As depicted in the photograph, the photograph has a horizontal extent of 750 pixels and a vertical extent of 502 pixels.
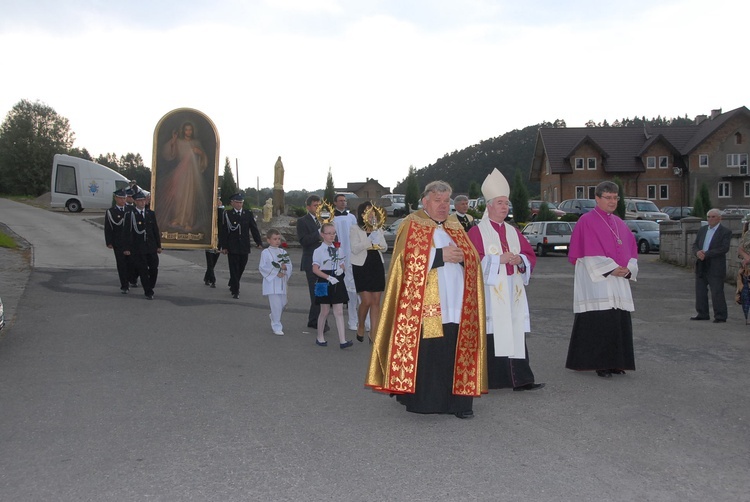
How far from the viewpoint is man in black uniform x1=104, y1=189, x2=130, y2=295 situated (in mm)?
13555

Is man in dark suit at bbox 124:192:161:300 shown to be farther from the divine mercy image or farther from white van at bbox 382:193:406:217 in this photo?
white van at bbox 382:193:406:217

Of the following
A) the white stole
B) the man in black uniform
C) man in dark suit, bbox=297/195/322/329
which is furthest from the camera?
the man in black uniform

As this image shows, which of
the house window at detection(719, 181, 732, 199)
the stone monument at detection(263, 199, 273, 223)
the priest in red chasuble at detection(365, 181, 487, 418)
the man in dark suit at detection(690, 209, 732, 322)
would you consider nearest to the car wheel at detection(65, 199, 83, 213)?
the stone monument at detection(263, 199, 273, 223)

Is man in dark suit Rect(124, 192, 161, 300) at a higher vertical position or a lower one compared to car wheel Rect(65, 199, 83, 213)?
lower

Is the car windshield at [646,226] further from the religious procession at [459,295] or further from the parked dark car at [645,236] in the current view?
the religious procession at [459,295]

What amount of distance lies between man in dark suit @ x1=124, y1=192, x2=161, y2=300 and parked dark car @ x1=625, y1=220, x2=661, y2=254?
2098cm

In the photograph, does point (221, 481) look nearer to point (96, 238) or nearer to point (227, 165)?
point (96, 238)

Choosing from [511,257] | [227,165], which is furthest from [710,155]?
[511,257]

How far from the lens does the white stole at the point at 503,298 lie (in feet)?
23.0

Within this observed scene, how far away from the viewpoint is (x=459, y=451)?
5.09 meters

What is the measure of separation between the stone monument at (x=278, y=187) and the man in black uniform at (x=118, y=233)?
23289 mm

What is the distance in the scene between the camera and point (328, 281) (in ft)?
30.9

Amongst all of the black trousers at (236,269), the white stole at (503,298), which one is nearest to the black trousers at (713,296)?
the white stole at (503,298)

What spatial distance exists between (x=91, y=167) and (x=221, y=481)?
42.0 meters
